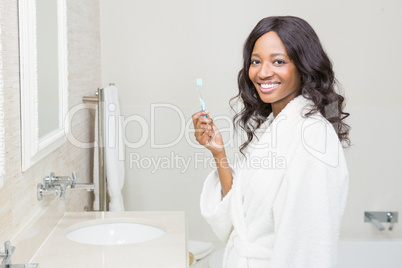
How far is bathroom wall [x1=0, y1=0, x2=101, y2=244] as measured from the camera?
4.06 ft

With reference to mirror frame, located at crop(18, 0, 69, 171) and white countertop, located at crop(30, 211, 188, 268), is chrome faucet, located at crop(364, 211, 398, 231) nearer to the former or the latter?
white countertop, located at crop(30, 211, 188, 268)

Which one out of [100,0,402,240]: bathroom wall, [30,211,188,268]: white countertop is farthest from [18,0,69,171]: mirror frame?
[100,0,402,240]: bathroom wall

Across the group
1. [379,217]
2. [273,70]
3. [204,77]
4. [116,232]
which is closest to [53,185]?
[116,232]

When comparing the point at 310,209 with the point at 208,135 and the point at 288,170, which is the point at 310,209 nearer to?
the point at 288,170

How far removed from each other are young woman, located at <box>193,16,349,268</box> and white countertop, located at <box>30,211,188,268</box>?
142 millimetres

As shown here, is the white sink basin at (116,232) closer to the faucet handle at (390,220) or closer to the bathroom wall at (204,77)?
the bathroom wall at (204,77)

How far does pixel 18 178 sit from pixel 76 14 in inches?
37.5

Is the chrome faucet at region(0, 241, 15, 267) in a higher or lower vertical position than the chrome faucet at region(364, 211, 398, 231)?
higher

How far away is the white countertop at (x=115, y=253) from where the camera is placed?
135cm

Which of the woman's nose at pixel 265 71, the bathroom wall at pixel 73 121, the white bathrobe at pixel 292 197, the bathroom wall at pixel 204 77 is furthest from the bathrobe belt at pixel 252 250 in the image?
the bathroom wall at pixel 204 77

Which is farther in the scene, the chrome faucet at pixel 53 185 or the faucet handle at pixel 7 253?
the chrome faucet at pixel 53 185

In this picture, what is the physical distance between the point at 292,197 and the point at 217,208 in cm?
33

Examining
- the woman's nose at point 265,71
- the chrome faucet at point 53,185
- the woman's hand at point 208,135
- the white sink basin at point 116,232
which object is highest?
the woman's nose at point 265,71

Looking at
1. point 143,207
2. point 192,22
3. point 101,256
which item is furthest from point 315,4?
point 101,256
